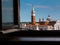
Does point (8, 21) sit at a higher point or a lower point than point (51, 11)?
lower

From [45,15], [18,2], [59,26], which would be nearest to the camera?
[59,26]

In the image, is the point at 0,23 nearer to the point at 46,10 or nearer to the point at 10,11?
the point at 10,11

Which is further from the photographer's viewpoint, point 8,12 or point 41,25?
point 8,12

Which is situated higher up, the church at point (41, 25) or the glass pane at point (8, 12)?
the glass pane at point (8, 12)

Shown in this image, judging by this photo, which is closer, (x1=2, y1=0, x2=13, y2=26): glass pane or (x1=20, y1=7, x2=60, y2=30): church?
(x1=20, y1=7, x2=60, y2=30): church

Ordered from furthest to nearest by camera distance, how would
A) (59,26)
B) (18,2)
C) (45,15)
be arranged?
(18,2) < (45,15) < (59,26)

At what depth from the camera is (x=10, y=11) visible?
2.63 metres

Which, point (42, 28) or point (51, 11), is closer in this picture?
point (42, 28)

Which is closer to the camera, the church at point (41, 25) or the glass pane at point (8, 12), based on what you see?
the church at point (41, 25)

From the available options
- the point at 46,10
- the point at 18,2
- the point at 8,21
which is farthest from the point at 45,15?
the point at 8,21

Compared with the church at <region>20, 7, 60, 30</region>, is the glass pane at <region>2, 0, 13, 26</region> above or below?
above

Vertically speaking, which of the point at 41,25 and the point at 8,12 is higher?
the point at 8,12

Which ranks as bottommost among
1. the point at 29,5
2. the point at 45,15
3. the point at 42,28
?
the point at 42,28

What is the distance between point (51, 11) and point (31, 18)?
0.33m
